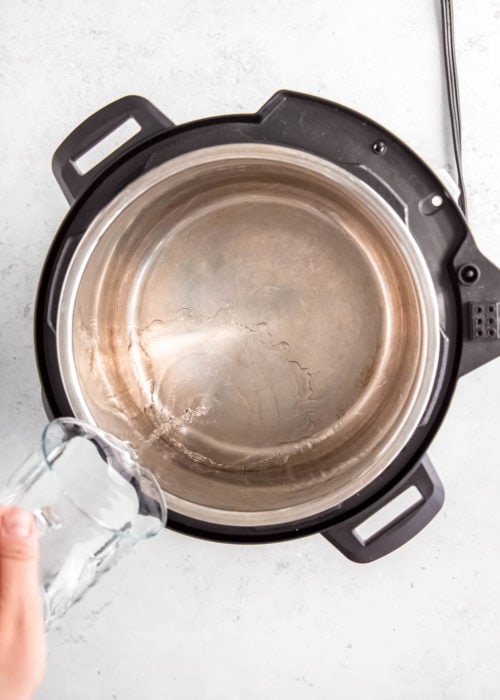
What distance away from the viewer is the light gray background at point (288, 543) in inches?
30.4

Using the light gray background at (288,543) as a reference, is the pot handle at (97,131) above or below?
above

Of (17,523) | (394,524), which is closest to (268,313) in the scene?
(394,524)

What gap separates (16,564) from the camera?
48 cm

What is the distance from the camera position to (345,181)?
23.7 inches

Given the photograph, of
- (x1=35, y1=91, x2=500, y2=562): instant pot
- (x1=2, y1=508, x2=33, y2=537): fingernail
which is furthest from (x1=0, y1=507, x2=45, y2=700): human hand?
(x1=35, y1=91, x2=500, y2=562): instant pot

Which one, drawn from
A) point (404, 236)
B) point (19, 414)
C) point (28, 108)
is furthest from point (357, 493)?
point (28, 108)

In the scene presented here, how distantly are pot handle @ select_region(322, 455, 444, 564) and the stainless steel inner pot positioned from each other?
5 centimetres

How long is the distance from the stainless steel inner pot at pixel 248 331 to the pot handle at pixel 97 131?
6 cm

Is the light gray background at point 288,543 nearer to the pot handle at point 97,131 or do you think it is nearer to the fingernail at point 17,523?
the pot handle at point 97,131

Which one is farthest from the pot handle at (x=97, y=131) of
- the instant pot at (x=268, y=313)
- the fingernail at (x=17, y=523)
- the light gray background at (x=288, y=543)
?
the fingernail at (x=17, y=523)

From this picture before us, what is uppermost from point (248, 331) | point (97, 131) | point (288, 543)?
point (97, 131)

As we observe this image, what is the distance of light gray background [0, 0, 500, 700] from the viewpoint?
0.77 metres

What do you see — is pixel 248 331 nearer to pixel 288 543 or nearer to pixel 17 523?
pixel 288 543

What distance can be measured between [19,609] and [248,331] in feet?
1.17
